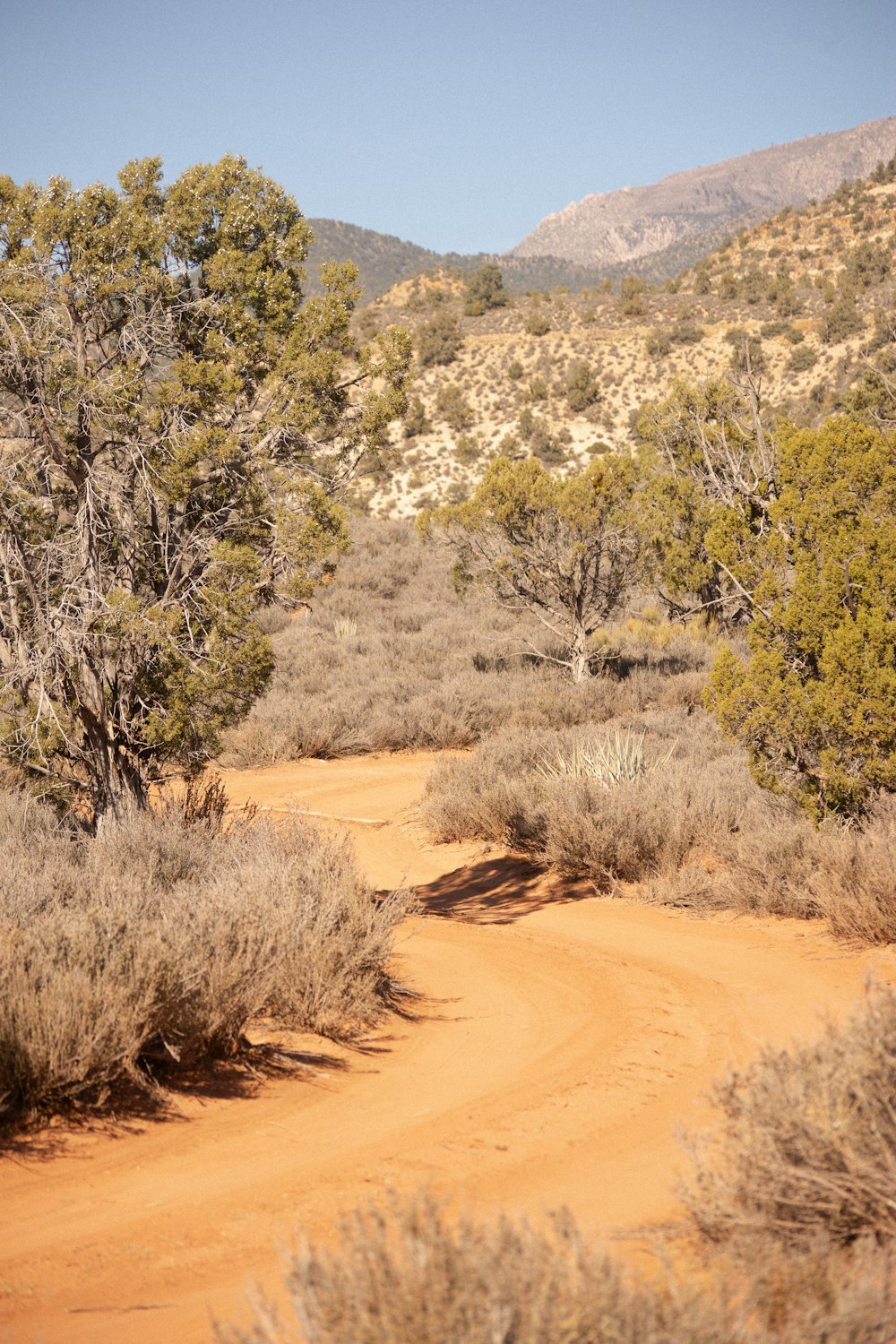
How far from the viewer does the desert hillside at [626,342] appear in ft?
167

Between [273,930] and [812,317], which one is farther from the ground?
[812,317]

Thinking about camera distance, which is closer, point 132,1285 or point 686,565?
point 132,1285

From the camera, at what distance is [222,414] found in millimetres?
7859

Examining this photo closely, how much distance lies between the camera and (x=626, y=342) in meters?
58.9

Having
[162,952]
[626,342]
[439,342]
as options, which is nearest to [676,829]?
[162,952]

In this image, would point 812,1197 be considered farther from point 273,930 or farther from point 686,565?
point 686,565

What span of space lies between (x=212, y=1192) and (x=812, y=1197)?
2043mm

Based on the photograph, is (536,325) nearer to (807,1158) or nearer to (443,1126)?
(443,1126)

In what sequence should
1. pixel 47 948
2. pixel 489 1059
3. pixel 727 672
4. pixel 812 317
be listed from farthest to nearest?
pixel 812 317, pixel 727 672, pixel 489 1059, pixel 47 948

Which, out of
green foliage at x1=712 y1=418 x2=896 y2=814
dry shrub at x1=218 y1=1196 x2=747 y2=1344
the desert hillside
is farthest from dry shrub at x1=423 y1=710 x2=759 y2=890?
the desert hillside

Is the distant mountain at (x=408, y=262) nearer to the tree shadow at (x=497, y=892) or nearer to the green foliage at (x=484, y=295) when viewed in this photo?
the green foliage at (x=484, y=295)

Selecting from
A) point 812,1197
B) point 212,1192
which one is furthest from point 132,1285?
point 812,1197

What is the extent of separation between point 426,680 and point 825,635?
11.5 meters

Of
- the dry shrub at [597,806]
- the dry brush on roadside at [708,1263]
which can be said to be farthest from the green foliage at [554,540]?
the dry brush on roadside at [708,1263]
